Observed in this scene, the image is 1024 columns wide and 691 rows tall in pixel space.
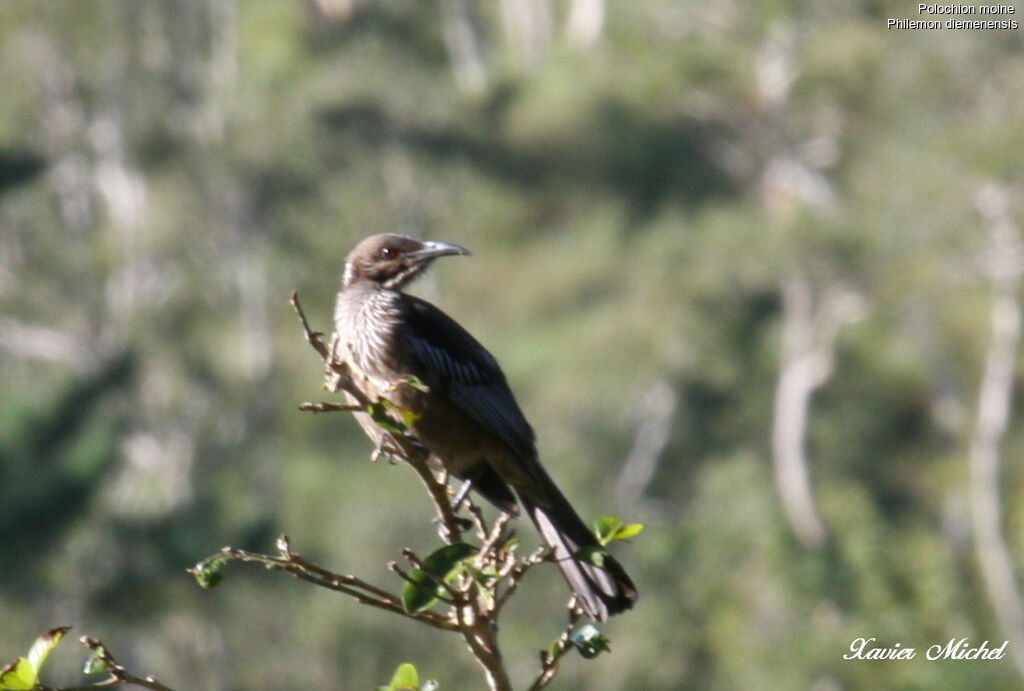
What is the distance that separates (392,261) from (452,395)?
59 cm

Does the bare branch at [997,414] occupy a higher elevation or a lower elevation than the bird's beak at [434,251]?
higher

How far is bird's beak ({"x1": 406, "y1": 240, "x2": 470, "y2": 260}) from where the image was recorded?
16.2 ft

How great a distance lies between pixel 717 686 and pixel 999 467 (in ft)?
15.7

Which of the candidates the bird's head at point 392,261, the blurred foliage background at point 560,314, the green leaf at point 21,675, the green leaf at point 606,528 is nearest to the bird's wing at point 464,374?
the bird's head at point 392,261

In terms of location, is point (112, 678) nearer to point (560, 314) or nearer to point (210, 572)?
point (210, 572)

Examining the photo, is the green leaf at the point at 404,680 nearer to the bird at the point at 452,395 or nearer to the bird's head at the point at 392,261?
the bird at the point at 452,395

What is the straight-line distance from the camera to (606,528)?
319 centimetres

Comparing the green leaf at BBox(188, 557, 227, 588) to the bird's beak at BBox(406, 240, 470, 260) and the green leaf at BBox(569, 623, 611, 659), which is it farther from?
the bird's beak at BBox(406, 240, 470, 260)

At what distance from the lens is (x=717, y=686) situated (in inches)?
890

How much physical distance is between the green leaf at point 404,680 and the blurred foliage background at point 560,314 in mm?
16792

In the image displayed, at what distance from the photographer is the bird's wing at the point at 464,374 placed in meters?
4.73

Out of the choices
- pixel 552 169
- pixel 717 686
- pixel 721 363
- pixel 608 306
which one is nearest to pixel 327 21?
pixel 552 169
